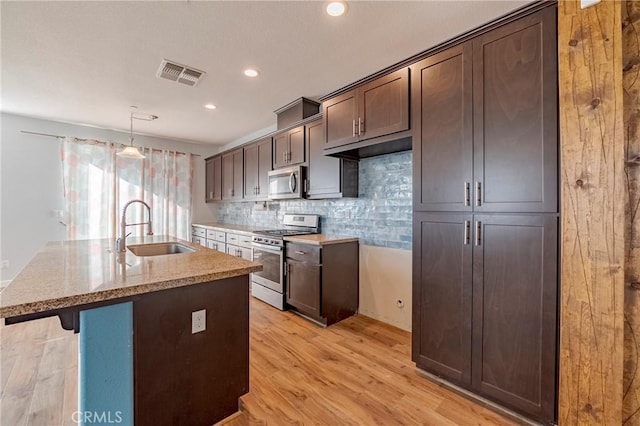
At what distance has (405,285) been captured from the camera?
2850mm

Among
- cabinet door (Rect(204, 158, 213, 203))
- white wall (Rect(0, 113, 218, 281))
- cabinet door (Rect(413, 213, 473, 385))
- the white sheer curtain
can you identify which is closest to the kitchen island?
cabinet door (Rect(413, 213, 473, 385))

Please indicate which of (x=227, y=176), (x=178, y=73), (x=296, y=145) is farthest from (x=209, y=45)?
(x=227, y=176)

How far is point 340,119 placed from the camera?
8.84 feet

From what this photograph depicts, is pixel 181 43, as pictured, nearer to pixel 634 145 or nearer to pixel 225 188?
pixel 634 145

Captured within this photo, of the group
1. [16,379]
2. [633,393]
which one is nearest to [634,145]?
[633,393]

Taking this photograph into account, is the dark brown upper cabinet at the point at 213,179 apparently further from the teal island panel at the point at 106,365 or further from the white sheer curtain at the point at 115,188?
the teal island panel at the point at 106,365

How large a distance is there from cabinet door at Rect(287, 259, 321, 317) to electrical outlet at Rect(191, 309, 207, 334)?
1.51 meters

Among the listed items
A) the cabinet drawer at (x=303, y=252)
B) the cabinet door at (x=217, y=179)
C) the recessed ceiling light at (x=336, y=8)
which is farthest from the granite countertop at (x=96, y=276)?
the cabinet door at (x=217, y=179)

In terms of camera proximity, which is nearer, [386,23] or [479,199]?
[479,199]

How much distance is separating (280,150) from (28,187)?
382cm

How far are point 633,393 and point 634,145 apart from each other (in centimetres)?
113

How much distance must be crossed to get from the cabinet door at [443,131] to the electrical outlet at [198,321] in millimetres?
1581

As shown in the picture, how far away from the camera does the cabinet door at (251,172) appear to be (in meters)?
4.46

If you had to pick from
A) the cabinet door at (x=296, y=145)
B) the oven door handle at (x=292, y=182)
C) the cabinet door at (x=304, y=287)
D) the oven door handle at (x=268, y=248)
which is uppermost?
the cabinet door at (x=296, y=145)
